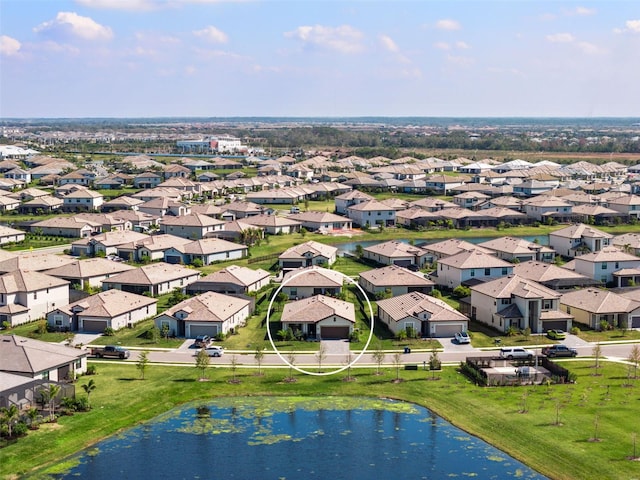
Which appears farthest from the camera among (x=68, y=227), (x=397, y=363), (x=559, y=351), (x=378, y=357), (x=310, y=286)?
(x=68, y=227)

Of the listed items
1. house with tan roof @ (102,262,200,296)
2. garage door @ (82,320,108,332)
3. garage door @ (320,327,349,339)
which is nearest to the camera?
garage door @ (320,327,349,339)

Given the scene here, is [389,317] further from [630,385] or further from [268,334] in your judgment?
[630,385]

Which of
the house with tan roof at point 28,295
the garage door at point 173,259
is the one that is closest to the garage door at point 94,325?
the house with tan roof at point 28,295

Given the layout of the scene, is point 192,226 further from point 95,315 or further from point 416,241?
point 95,315

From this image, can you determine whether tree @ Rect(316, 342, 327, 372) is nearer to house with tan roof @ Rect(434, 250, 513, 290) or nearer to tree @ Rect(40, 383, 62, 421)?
tree @ Rect(40, 383, 62, 421)

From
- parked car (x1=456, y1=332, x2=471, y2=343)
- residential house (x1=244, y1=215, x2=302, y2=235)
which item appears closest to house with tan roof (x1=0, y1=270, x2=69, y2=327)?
parked car (x1=456, y1=332, x2=471, y2=343)

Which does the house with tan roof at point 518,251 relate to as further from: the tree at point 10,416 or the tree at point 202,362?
the tree at point 10,416

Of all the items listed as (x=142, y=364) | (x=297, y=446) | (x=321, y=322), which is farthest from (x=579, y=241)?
(x=297, y=446)
